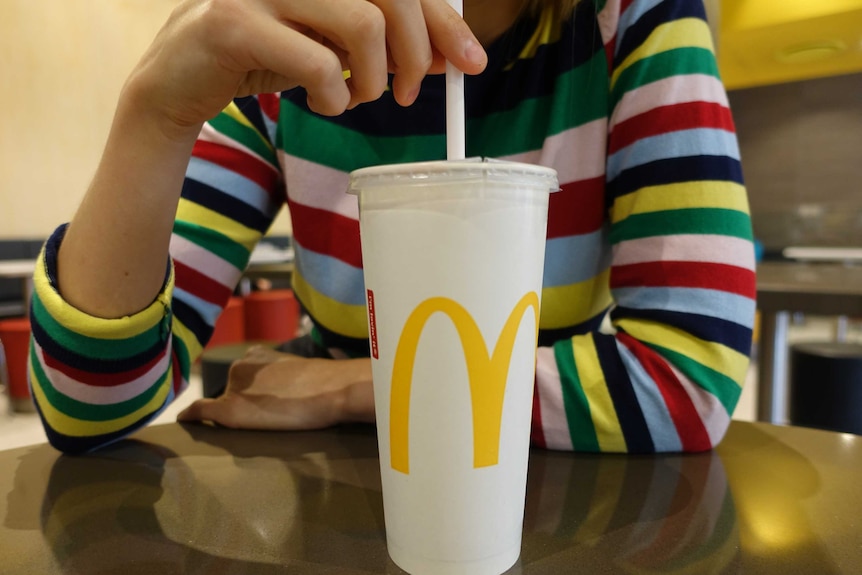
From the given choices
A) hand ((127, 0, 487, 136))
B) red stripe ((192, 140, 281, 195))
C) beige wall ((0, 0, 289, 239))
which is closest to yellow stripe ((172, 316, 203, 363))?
red stripe ((192, 140, 281, 195))

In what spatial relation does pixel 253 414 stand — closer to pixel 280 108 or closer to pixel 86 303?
pixel 86 303

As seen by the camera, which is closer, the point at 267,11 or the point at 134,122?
the point at 267,11

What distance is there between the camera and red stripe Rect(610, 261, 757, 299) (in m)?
0.58

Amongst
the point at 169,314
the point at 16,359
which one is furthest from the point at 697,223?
the point at 16,359

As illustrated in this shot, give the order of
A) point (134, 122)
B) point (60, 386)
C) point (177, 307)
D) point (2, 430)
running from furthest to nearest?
point (2, 430) < point (177, 307) < point (60, 386) < point (134, 122)

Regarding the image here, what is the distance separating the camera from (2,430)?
2330mm

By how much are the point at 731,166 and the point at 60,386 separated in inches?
27.3

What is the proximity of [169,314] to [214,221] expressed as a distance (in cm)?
20

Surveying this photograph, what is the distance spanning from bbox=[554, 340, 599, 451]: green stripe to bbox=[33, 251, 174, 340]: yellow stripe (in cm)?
39

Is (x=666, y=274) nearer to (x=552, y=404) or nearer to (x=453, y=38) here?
(x=552, y=404)

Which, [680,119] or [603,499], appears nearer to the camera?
[603,499]

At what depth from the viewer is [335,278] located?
0.77 metres

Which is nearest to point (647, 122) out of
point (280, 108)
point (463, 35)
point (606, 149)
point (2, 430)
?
point (606, 149)

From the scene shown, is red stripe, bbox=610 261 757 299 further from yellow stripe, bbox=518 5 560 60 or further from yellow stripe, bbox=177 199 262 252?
yellow stripe, bbox=177 199 262 252
